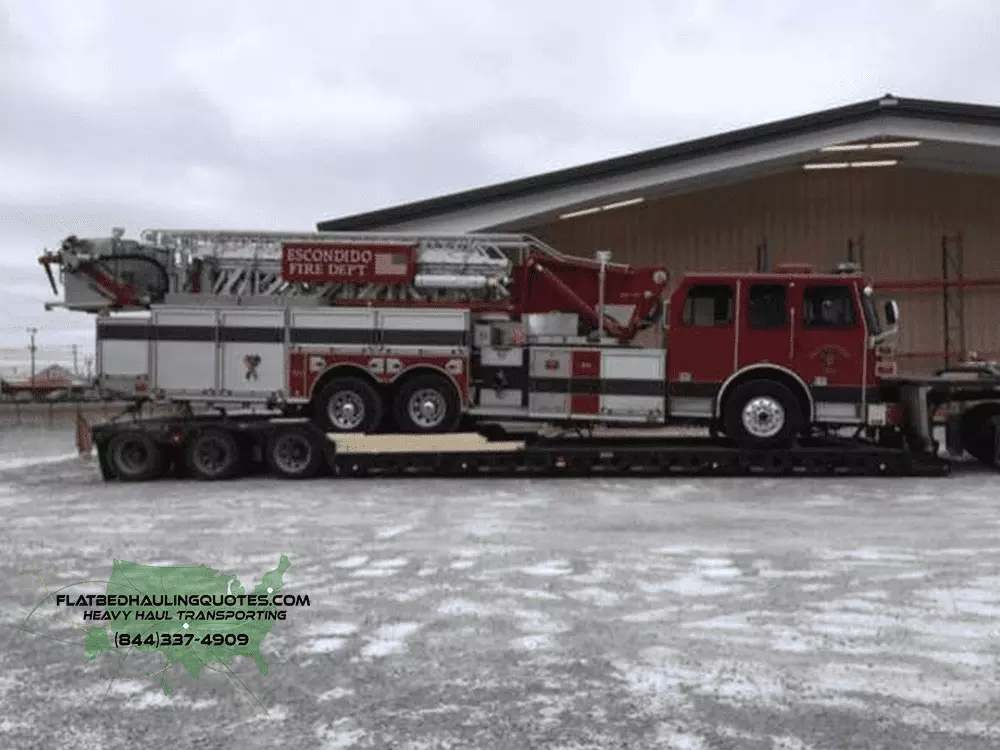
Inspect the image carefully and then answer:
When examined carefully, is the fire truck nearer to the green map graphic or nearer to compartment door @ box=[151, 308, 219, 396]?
compartment door @ box=[151, 308, 219, 396]

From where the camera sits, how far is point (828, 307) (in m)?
11.9

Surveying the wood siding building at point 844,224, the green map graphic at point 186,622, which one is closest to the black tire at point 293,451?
the green map graphic at point 186,622

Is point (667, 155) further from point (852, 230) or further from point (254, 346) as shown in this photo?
point (254, 346)

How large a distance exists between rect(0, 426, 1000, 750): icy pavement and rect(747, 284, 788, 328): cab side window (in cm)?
328

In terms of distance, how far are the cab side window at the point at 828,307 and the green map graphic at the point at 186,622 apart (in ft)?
28.2

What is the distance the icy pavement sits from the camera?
3730 mm

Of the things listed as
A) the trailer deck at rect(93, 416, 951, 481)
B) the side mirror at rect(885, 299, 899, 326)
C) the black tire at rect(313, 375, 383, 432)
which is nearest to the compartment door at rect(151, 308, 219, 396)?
the trailer deck at rect(93, 416, 951, 481)

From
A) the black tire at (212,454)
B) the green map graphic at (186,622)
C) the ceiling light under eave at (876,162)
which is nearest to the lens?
the green map graphic at (186,622)

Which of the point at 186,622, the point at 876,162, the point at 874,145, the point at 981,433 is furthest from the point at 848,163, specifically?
the point at 186,622

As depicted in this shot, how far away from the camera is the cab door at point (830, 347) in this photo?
1189cm

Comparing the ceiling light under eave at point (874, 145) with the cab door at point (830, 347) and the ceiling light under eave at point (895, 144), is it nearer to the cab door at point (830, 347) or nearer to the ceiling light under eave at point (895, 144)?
the ceiling light under eave at point (895, 144)

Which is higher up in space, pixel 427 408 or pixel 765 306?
pixel 765 306

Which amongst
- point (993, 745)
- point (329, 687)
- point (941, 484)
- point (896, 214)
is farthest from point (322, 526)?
point (896, 214)

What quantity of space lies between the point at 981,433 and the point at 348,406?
9.89 m
